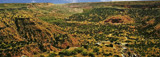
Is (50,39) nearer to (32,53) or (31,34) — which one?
(31,34)

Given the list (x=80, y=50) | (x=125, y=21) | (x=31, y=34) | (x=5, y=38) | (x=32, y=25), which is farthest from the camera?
(x=125, y=21)

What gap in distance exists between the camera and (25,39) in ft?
106

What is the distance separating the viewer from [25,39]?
106ft

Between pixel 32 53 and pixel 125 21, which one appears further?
pixel 125 21

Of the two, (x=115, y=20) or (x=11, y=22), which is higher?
(x=11, y=22)

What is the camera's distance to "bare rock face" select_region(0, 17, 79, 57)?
85.8 feet

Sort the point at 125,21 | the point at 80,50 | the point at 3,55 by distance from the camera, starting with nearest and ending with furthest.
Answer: the point at 3,55, the point at 80,50, the point at 125,21

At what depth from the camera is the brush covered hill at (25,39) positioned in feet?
85.8

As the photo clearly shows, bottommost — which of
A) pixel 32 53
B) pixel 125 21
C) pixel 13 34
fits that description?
pixel 125 21

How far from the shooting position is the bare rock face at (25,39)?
85.8ft

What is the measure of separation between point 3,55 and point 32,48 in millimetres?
5029

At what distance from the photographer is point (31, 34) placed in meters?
33.0

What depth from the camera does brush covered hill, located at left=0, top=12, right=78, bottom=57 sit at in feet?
85.8

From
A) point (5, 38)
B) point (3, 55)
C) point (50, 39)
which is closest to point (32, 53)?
point (3, 55)
